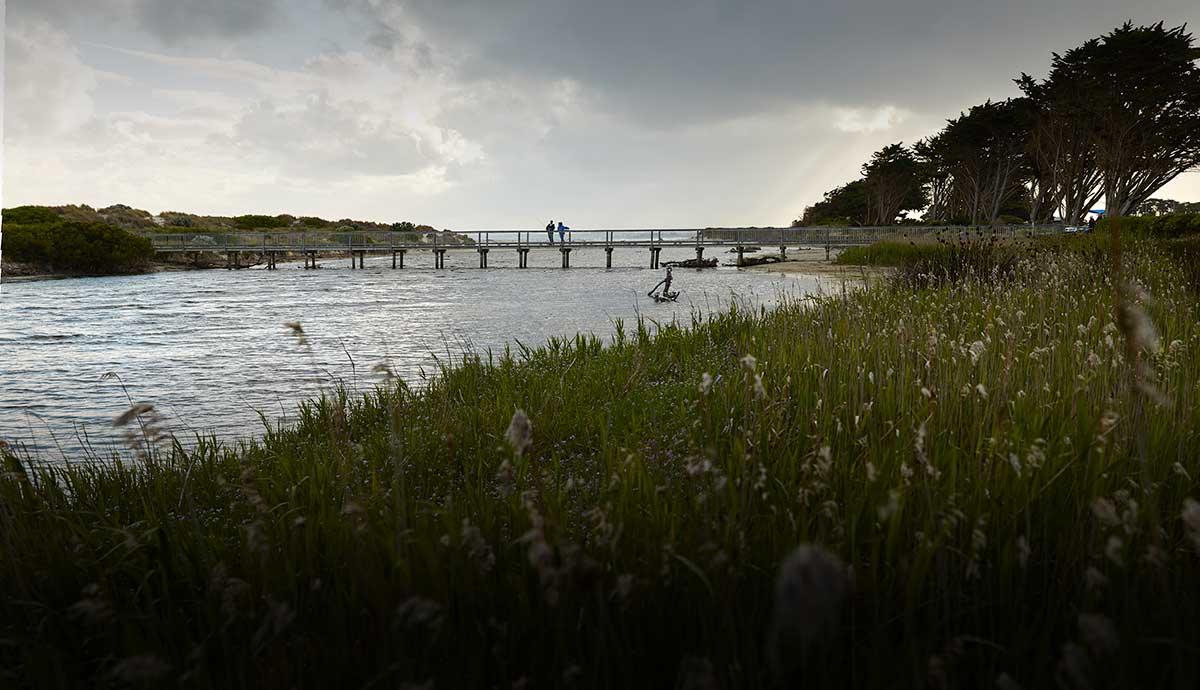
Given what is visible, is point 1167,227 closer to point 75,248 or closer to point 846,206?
point 75,248

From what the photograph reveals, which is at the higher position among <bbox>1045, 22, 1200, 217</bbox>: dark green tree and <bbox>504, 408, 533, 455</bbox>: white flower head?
<bbox>1045, 22, 1200, 217</bbox>: dark green tree

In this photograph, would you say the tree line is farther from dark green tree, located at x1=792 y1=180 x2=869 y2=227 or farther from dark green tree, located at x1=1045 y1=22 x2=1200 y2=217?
dark green tree, located at x1=792 y1=180 x2=869 y2=227

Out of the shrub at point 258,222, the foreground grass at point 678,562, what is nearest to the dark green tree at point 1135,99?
the foreground grass at point 678,562

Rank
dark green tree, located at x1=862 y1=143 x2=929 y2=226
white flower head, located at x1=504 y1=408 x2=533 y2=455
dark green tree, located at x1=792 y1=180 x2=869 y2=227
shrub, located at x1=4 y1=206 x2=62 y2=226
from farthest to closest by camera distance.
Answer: dark green tree, located at x1=792 y1=180 x2=869 y2=227, dark green tree, located at x1=862 y1=143 x2=929 y2=226, shrub, located at x1=4 y1=206 x2=62 y2=226, white flower head, located at x1=504 y1=408 x2=533 y2=455

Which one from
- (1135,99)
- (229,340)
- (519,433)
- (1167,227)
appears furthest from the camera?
(1135,99)

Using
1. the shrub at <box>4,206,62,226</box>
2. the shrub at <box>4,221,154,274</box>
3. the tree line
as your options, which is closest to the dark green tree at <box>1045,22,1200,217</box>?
the tree line

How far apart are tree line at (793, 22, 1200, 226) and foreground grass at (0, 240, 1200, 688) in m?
25.0

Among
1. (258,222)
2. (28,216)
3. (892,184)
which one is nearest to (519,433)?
(28,216)

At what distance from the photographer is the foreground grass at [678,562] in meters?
1.66

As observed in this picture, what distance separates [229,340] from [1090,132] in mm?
37910

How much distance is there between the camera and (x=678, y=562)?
7.39 feet

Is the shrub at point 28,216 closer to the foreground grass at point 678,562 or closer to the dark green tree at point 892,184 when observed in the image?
the foreground grass at point 678,562

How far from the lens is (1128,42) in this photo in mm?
32000

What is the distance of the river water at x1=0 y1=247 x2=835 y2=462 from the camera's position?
733cm
